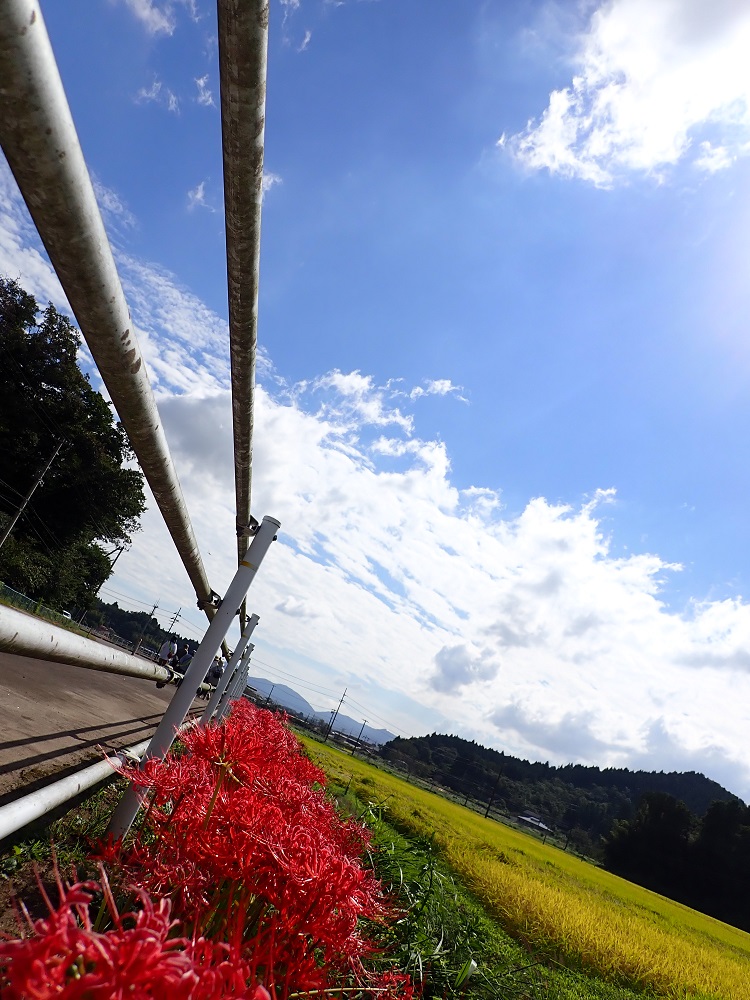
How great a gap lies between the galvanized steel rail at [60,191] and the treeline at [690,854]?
47.4 metres

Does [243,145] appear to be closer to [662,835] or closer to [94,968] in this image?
[94,968]

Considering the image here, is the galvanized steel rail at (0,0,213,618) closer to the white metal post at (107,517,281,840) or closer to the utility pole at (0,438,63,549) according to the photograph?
the white metal post at (107,517,281,840)

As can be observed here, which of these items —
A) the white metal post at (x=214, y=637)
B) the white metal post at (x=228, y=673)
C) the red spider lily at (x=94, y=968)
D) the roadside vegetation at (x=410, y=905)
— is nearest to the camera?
the red spider lily at (x=94, y=968)

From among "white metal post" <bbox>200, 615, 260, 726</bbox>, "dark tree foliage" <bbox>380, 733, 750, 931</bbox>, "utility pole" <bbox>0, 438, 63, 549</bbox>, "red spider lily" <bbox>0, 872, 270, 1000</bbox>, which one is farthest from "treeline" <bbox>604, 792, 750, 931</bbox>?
"red spider lily" <bbox>0, 872, 270, 1000</bbox>

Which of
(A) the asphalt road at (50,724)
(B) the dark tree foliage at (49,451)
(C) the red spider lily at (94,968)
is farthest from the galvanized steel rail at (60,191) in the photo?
(B) the dark tree foliage at (49,451)

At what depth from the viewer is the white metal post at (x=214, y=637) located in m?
2.49

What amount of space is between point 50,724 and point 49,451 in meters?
24.5

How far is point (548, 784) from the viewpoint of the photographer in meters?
85.8

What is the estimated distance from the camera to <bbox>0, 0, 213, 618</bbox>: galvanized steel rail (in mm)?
495

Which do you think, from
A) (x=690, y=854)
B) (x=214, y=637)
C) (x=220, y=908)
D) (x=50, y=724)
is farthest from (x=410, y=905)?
(x=690, y=854)

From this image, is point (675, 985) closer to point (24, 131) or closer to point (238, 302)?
point (238, 302)

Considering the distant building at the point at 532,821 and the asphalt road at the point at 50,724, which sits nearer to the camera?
the asphalt road at the point at 50,724

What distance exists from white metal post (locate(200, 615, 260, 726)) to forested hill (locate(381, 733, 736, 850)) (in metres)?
53.0

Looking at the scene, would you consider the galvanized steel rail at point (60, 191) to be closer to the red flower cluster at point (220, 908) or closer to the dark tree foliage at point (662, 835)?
the red flower cluster at point (220, 908)
